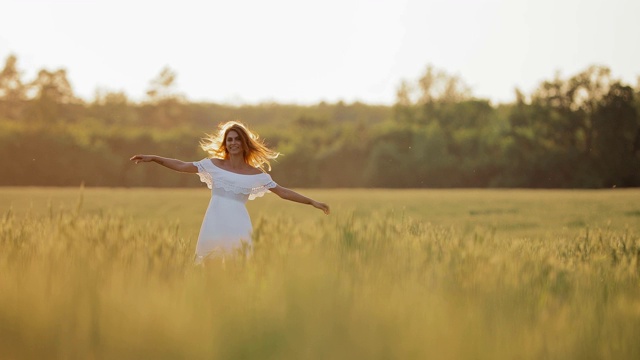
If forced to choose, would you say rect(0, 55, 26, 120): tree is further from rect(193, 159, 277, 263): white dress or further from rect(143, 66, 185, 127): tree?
rect(193, 159, 277, 263): white dress

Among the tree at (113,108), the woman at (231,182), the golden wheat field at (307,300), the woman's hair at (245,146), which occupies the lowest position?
the golden wheat field at (307,300)

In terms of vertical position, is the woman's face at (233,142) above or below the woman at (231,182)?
above

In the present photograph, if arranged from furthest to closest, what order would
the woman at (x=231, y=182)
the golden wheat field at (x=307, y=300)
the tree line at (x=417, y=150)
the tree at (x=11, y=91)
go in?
the tree at (x=11, y=91)
the tree line at (x=417, y=150)
the woman at (x=231, y=182)
the golden wheat field at (x=307, y=300)

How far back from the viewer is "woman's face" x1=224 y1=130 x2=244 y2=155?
802 cm

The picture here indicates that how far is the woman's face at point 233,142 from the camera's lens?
802 cm

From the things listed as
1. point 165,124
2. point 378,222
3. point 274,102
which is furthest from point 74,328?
point 274,102

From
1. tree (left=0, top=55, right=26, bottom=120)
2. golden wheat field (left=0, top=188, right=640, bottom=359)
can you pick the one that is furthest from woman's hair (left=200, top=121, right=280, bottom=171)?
tree (left=0, top=55, right=26, bottom=120)

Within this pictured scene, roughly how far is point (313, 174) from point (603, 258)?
1778 inches

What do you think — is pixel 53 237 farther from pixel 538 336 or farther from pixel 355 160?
pixel 355 160

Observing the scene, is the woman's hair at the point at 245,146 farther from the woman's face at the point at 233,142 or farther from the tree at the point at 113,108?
the tree at the point at 113,108

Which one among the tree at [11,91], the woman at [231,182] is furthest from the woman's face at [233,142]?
the tree at [11,91]

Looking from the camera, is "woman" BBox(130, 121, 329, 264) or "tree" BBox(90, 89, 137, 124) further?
"tree" BBox(90, 89, 137, 124)

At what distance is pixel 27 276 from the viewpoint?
3.79 m

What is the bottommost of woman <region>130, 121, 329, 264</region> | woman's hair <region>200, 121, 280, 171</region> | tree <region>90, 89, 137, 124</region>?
woman <region>130, 121, 329, 264</region>
